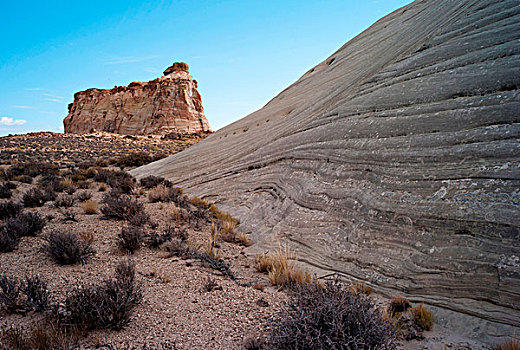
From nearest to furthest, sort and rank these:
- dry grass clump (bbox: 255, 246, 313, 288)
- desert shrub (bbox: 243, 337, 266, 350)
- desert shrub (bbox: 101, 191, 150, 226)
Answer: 1. desert shrub (bbox: 243, 337, 266, 350)
2. dry grass clump (bbox: 255, 246, 313, 288)
3. desert shrub (bbox: 101, 191, 150, 226)

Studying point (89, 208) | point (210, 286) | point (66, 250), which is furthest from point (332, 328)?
point (89, 208)

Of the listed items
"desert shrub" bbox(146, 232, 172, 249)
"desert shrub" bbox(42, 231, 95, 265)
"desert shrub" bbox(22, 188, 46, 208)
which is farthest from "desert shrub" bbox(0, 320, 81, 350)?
"desert shrub" bbox(22, 188, 46, 208)

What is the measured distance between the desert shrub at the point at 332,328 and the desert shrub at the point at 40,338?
1.64 m

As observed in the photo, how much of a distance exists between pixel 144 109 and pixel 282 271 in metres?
64.8

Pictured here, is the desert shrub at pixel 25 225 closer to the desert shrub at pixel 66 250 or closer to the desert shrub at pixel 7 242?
the desert shrub at pixel 7 242

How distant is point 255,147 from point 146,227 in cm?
392

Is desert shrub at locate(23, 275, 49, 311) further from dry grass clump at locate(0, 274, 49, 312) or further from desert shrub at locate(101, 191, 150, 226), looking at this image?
desert shrub at locate(101, 191, 150, 226)

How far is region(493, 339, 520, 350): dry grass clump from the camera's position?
2355 millimetres

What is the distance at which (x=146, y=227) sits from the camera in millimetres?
6113

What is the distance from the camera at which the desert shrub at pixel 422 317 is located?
2.85 m

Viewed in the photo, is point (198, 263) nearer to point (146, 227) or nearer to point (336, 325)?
A: point (146, 227)

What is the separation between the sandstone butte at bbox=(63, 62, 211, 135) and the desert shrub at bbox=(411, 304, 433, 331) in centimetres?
5812

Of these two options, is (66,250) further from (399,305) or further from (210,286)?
(399,305)

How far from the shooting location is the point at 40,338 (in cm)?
234
